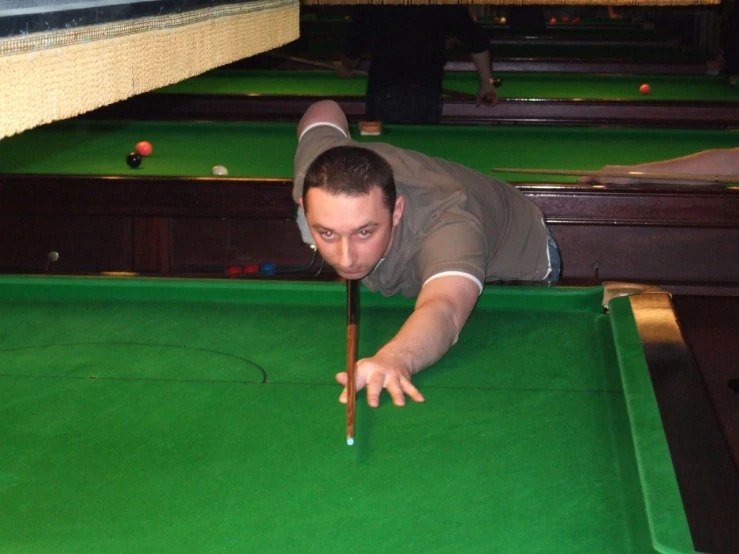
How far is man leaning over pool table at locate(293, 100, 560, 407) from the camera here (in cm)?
185

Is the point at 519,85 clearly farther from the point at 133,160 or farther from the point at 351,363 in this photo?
the point at 351,363

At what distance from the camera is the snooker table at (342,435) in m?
1.31

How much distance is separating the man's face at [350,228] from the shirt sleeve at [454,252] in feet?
0.38

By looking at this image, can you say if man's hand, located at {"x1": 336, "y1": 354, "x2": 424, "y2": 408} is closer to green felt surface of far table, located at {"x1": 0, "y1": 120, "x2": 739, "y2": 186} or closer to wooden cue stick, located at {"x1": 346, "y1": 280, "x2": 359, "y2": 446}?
wooden cue stick, located at {"x1": 346, "y1": 280, "x2": 359, "y2": 446}

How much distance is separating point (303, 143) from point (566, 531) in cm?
170

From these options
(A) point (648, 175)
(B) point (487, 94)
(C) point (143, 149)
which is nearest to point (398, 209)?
(A) point (648, 175)

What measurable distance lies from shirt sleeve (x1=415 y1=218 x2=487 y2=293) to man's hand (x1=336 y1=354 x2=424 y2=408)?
402 millimetres

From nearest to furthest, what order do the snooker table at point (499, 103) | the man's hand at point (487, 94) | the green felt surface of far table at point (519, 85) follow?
the man's hand at point (487, 94) → the snooker table at point (499, 103) → the green felt surface of far table at point (519, 85)

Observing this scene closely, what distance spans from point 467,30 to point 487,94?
0.39 m

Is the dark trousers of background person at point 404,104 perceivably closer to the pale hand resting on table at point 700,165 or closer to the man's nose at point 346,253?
the pale hand resting on table at point 700,165

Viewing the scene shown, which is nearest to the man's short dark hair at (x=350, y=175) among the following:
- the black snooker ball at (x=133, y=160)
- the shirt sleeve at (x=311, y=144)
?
the shirt sleeve at (x=311, y=144)

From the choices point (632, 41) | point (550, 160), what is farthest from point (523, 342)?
point (632, 41)

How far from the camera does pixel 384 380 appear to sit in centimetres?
174

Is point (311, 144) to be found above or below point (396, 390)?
above
